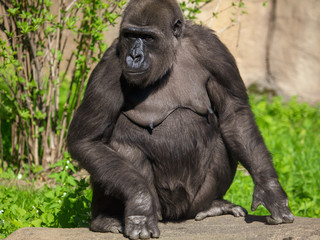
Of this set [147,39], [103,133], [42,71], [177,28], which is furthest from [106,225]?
[42,71]

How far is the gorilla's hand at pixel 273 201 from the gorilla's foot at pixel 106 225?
98 centimetres

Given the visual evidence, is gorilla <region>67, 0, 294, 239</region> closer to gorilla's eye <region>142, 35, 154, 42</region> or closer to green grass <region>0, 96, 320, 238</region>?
gorilla's eye <region>142, 35, 154, 42</region>

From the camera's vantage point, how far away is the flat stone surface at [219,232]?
12.4ft

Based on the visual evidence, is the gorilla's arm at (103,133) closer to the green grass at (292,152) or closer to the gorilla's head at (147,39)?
the gorilla's head at (147,39)

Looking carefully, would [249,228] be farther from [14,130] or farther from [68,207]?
[14,130]

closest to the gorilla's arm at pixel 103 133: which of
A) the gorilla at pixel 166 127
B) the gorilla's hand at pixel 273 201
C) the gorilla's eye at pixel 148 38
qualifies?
the gorilla at pixel 166 127

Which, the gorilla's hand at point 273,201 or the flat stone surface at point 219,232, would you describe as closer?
the flat stone surface at point 219,232

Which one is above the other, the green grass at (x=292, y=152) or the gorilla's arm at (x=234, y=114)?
the gorilla's arm at (x=234, y=114)

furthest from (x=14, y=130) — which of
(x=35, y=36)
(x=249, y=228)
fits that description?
(x=249, y=228)

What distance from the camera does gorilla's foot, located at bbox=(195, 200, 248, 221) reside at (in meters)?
4.46

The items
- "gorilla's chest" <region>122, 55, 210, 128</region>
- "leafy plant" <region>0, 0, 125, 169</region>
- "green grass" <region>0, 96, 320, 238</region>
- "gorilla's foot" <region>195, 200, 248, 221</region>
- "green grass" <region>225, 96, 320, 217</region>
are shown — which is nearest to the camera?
"gorilla's chest" <region>122, 55, 210, 128</region>

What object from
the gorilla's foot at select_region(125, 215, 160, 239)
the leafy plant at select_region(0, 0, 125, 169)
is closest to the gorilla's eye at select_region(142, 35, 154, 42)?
the leafy plant at select_region(0, 0, 125, 169)

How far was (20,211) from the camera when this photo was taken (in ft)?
15.2

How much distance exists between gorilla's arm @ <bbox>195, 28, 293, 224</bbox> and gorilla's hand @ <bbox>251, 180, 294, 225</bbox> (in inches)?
1.4
